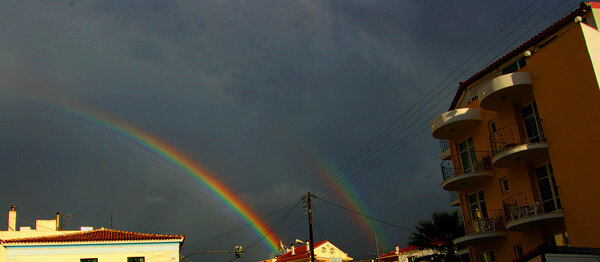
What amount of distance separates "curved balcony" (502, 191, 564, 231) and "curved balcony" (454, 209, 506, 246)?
3.99ft

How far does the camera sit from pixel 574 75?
21.8 meters

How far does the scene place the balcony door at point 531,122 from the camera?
24.6 meters

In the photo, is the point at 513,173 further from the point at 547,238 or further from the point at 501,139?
the point at 547,238

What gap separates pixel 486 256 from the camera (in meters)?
29.2

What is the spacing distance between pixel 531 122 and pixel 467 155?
6.00 meters

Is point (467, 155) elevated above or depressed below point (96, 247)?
above

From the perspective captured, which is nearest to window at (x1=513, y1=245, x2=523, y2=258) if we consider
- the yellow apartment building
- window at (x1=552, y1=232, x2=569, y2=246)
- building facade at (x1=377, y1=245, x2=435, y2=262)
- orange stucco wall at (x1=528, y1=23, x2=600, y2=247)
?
the yellow apartment building

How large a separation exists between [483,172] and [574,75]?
7.98 m

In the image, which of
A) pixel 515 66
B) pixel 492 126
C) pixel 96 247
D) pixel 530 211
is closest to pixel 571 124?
pixel 530 211

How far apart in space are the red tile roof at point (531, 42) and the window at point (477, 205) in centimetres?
635

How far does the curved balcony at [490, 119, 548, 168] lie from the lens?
23.8 meters

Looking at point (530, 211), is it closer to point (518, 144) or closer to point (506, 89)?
point (518, 144)

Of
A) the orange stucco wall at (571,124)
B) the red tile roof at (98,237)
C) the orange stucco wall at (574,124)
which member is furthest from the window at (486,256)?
the red tile roof at (98,237)

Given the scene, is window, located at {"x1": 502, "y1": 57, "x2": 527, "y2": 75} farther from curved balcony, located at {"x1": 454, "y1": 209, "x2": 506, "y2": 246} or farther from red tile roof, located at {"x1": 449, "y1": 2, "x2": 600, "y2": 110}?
curved balcony, located at {"x1": 454, "y1": 209, "x2": 506, "y2": 246}
